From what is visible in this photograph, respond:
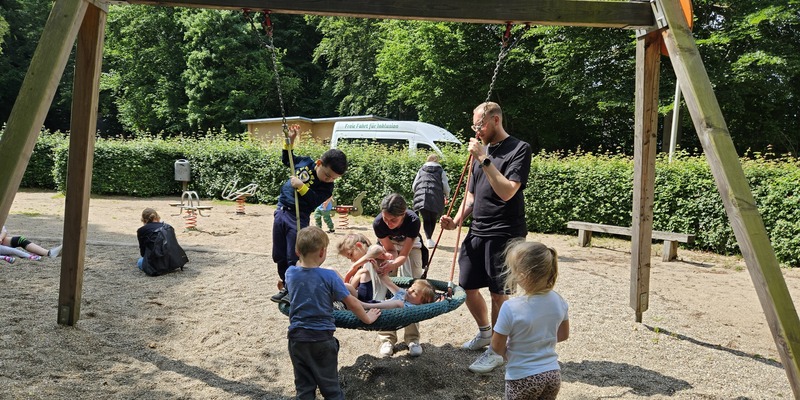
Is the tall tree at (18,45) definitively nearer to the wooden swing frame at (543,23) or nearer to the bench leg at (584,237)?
the bench leg at (584,237)

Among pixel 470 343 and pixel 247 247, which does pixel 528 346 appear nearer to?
pixel 470 343

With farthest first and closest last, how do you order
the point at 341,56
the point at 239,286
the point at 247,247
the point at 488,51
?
the point at 341,56
the point at 488,51
the point at 247,247
the point at 239,286

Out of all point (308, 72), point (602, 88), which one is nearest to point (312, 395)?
point (602, 88)

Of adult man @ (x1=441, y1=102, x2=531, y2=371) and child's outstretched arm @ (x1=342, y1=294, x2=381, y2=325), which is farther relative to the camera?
adult man @ (x1=441, y1=102, x2=531, y2=371)

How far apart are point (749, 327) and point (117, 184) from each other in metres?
16.6

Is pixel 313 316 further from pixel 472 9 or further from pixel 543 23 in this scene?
pixel 543 23

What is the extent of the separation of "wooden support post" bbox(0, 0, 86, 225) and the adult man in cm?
249

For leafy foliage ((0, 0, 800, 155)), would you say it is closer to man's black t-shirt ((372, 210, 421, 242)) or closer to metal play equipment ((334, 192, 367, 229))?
metal play equipment ((334, 192, 367, 229))

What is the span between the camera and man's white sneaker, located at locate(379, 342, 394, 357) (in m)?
4.19

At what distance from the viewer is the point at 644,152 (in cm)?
484

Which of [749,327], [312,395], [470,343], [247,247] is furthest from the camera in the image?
[247,247]

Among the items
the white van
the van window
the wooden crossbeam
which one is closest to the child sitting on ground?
the wooden crossbeam

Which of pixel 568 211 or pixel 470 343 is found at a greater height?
pixel 568 211

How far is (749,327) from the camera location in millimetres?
5527
